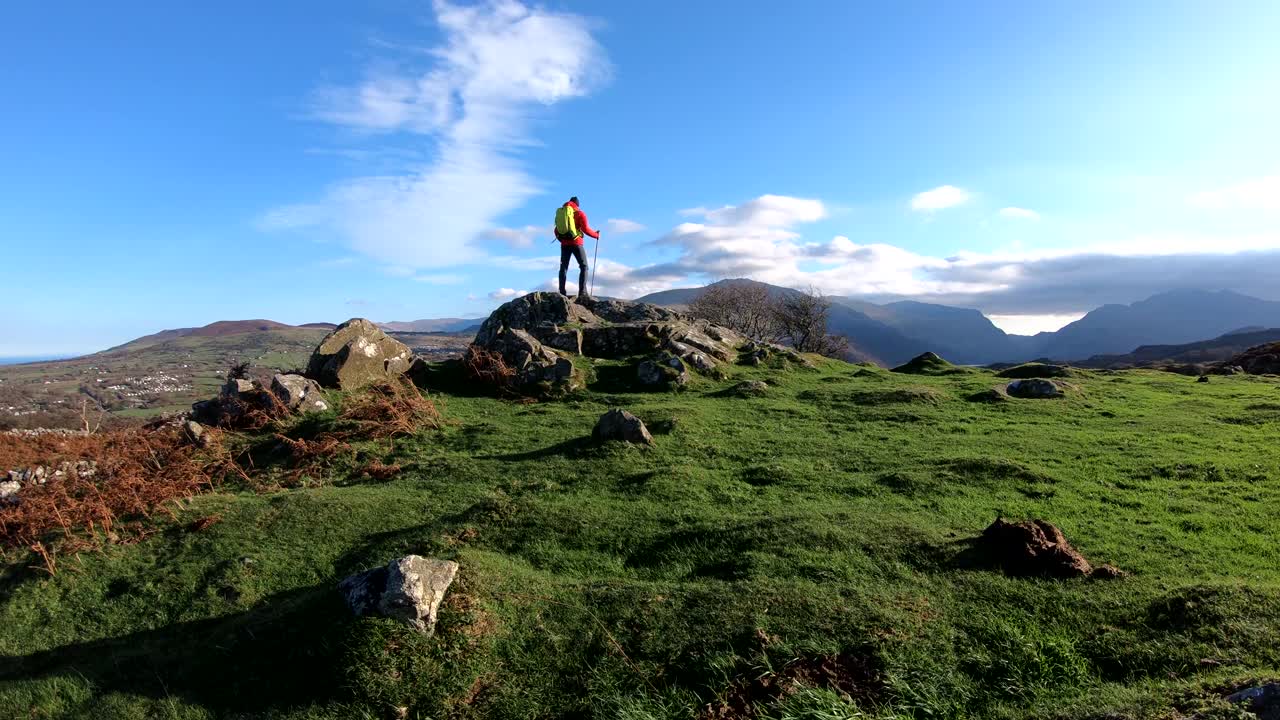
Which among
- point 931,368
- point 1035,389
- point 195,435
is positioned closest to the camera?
point 195,435

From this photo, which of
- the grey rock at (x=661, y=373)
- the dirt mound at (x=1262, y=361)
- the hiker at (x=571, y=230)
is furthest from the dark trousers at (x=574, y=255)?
the dirt mound at (x=1262, y=361)

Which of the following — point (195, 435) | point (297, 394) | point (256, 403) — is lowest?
point (195, 435)

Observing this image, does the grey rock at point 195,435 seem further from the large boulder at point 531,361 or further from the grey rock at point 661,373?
the grey rock at point 661,373

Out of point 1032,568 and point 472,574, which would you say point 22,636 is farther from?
point 1032,568

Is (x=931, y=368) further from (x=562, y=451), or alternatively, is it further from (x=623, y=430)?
(x=562, y=451)

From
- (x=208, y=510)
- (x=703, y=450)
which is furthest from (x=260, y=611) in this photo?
(x=703, y=450)

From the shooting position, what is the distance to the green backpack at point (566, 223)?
25.2m

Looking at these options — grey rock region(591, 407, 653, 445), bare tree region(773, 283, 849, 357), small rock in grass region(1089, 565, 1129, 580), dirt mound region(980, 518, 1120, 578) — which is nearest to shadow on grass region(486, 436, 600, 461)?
grey rock region(591, 407, 653, 445)

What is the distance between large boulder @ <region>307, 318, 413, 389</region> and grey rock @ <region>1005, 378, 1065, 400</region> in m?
22.0

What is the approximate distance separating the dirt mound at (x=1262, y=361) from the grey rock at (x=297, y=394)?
4514cm

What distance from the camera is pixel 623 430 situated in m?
15.2

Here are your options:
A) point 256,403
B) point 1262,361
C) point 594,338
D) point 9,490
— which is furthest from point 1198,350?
point 9,490

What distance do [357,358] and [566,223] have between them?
9.79 meters

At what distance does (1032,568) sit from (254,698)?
10.1 metres
